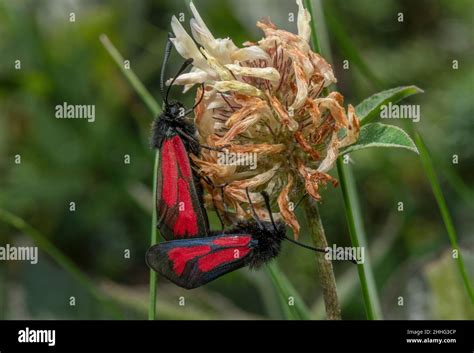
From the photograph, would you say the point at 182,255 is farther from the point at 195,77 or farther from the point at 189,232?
the point at 195,77

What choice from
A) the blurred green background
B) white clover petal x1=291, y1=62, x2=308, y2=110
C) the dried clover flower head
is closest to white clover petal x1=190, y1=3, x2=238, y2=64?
the dried clover flower head

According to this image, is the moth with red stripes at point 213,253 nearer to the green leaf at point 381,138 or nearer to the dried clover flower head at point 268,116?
the dried clover flower head at point 268,116

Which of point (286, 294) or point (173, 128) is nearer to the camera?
point (173, 128)
